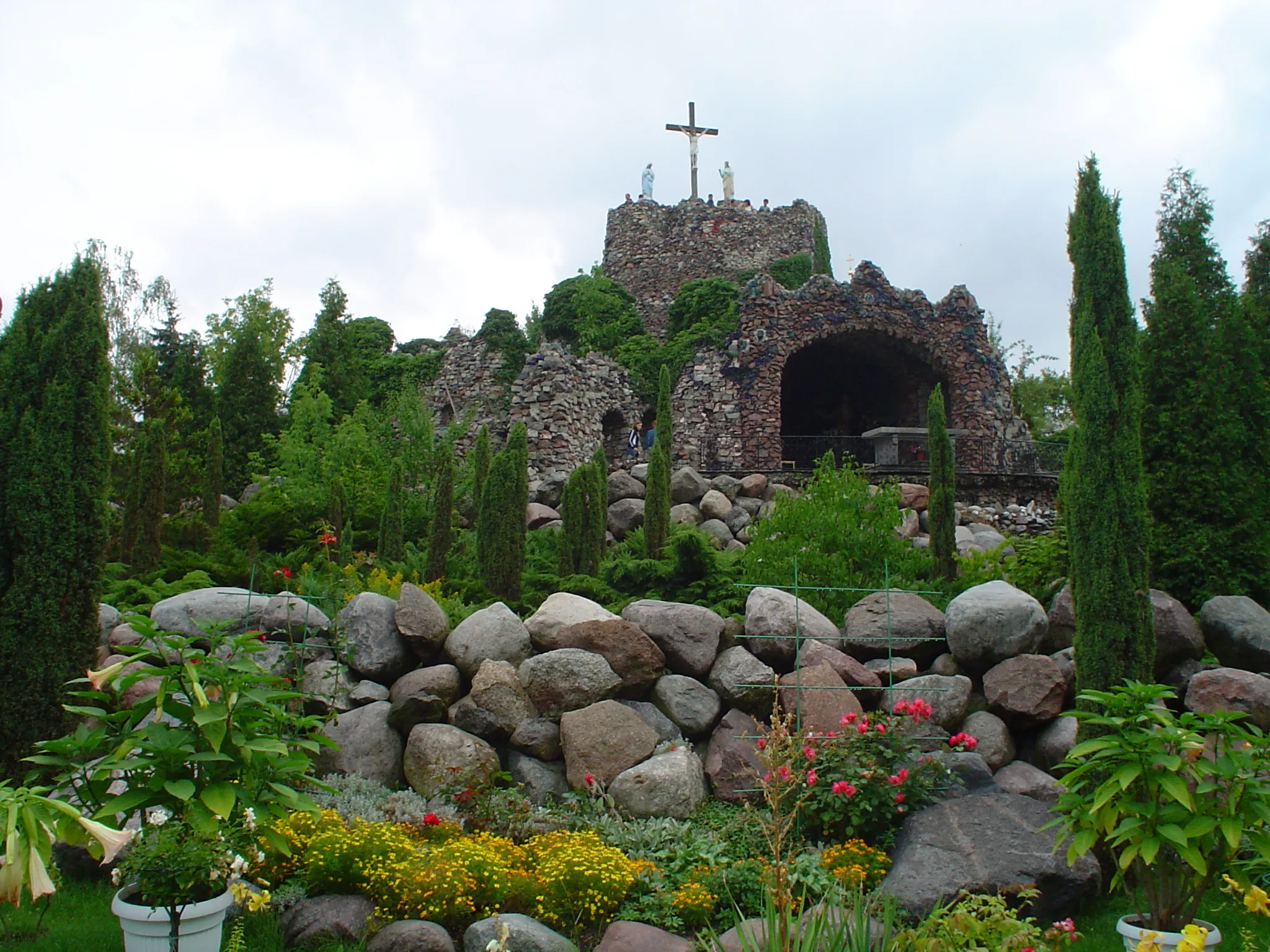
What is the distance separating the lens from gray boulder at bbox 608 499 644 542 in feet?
45.8

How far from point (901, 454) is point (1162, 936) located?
15657 mm

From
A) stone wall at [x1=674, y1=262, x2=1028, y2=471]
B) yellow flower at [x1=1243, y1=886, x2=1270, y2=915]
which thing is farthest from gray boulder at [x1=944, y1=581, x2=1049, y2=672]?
stone wall at [x1=674, y1=262, x2=1028, y2=471]

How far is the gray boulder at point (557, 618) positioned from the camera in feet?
26.9

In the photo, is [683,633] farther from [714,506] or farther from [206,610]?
[714,506]

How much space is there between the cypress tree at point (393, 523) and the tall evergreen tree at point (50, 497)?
4.64 metres

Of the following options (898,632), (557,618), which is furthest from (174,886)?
(898,632)

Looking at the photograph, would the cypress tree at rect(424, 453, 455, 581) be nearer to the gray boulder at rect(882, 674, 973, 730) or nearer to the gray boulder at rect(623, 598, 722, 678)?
the gray boulder at rect(623, 598, 722, 678)

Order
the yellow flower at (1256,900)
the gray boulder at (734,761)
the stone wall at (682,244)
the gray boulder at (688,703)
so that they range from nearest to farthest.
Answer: the yellow flower at (1256,900)
the gray boulder at (734,761)
the gray boulder at (688,703)
the stone wall at (682,244)

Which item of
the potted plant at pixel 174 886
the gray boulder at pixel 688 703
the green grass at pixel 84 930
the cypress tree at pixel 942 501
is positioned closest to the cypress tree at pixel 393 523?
the gray boulder at pixel 688 703

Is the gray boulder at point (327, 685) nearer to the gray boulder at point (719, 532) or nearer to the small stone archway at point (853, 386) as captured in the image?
the gray boulder at point (719, 532)

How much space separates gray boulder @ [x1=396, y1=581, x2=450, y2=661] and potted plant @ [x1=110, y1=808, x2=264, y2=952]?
3.70 meters

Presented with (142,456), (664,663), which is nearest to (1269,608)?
(664,663)

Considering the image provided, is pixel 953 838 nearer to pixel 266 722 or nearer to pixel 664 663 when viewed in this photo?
pixel 664 663

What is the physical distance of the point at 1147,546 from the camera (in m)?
7.34
